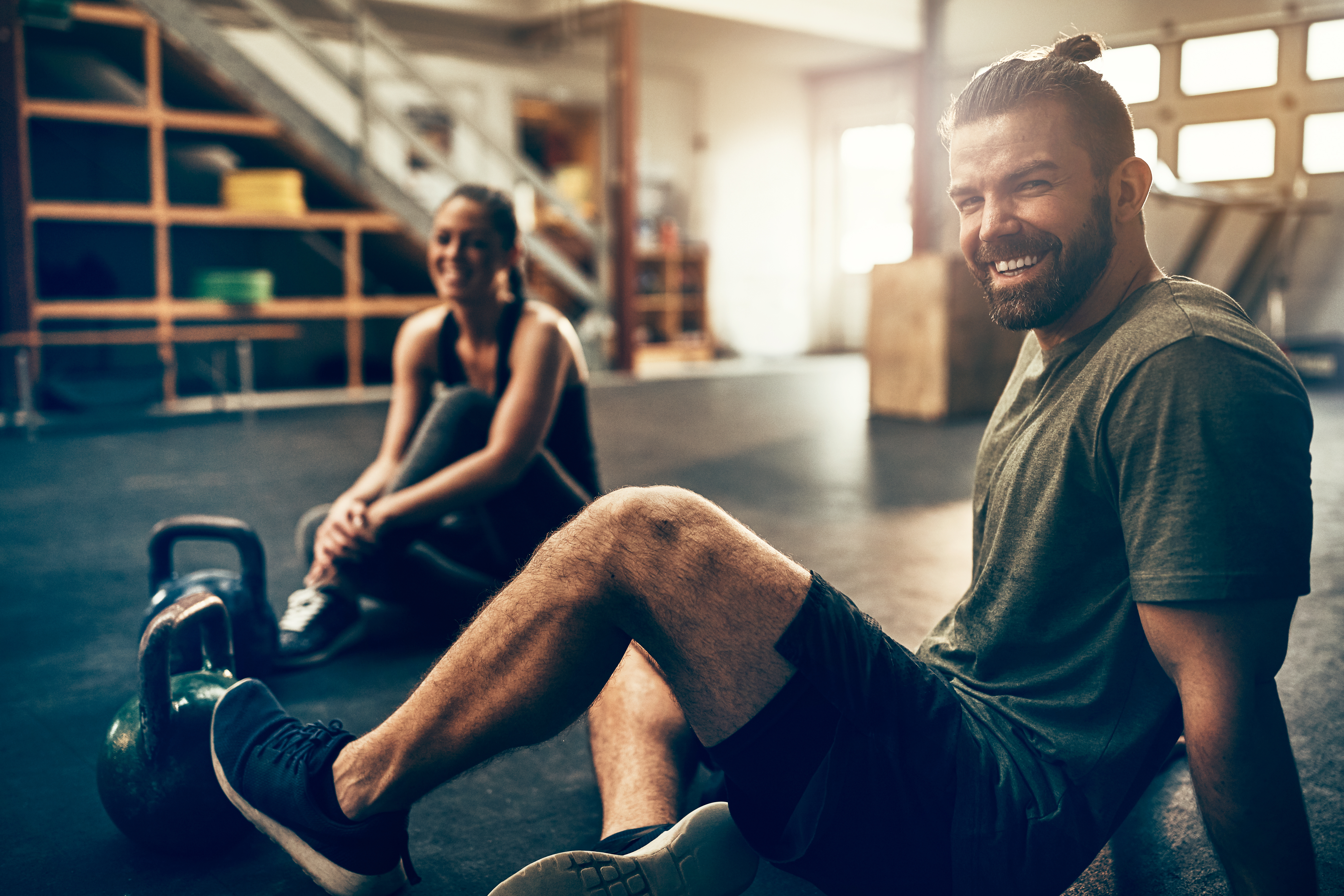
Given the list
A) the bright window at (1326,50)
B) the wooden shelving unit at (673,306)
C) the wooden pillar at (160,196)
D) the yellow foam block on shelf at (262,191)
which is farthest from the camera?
the wooden shelving unit at (673,306)

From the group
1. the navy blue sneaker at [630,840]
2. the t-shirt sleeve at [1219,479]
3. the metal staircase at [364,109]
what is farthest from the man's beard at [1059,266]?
the metal staircase at [364,109]

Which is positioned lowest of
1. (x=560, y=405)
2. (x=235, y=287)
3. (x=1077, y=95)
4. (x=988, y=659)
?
(x=988, y=659)

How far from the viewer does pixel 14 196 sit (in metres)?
6.75

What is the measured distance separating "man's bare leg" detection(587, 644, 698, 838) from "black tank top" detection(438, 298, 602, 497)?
91 cm

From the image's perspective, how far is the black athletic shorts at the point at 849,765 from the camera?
1.08 m

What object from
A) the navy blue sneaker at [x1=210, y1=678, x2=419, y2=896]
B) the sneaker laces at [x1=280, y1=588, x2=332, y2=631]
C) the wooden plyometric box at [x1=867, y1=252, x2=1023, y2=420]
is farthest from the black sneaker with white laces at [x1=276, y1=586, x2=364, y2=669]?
the wooden plyometric box at [x1=867, y1=252, x2=1023, y2=420]

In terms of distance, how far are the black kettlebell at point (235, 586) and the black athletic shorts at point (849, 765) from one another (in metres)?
1.26

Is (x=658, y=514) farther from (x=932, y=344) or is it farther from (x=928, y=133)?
(x=928, y=133)

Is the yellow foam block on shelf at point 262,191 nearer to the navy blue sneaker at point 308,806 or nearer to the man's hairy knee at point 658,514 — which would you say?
the navy blue sneaker at point 308,806

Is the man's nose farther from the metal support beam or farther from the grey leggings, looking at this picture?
the metal support beam

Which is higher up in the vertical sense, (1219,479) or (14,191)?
(14,191)

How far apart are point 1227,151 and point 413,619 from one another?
9487mm

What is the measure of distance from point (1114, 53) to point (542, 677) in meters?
10.5

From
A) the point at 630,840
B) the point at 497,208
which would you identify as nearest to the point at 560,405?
the point at 497,208
